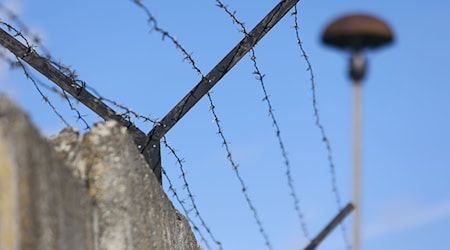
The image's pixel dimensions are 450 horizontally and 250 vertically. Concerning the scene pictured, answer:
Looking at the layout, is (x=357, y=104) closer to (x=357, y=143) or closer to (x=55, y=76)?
(x=357, y=143)

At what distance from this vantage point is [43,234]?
2.29 meters

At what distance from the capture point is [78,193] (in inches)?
106

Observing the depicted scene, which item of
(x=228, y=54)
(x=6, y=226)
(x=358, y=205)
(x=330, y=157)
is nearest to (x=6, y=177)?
(x=6, y=226)

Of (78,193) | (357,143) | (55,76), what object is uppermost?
(55,76)

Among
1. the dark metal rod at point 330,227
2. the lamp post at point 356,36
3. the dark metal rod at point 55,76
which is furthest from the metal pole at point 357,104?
the dark metal rod at point 55,76

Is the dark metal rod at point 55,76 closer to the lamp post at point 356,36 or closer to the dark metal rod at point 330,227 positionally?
the dark metal rod at point 330,227

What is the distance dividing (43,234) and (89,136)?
0.71 m

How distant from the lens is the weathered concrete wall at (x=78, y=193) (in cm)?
219

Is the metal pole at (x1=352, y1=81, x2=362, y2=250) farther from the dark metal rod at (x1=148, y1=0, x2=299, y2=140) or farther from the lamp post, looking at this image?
the dark metal rod at (x1=148, y1=0, x2=299, y2=140)

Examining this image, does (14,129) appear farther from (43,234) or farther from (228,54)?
(228,54)

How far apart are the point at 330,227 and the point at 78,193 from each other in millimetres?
645

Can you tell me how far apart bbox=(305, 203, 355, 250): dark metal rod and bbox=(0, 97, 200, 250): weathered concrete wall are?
0.56m

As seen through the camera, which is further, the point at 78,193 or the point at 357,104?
the point at 78,193

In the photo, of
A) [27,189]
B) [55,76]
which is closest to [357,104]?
[27,189]
